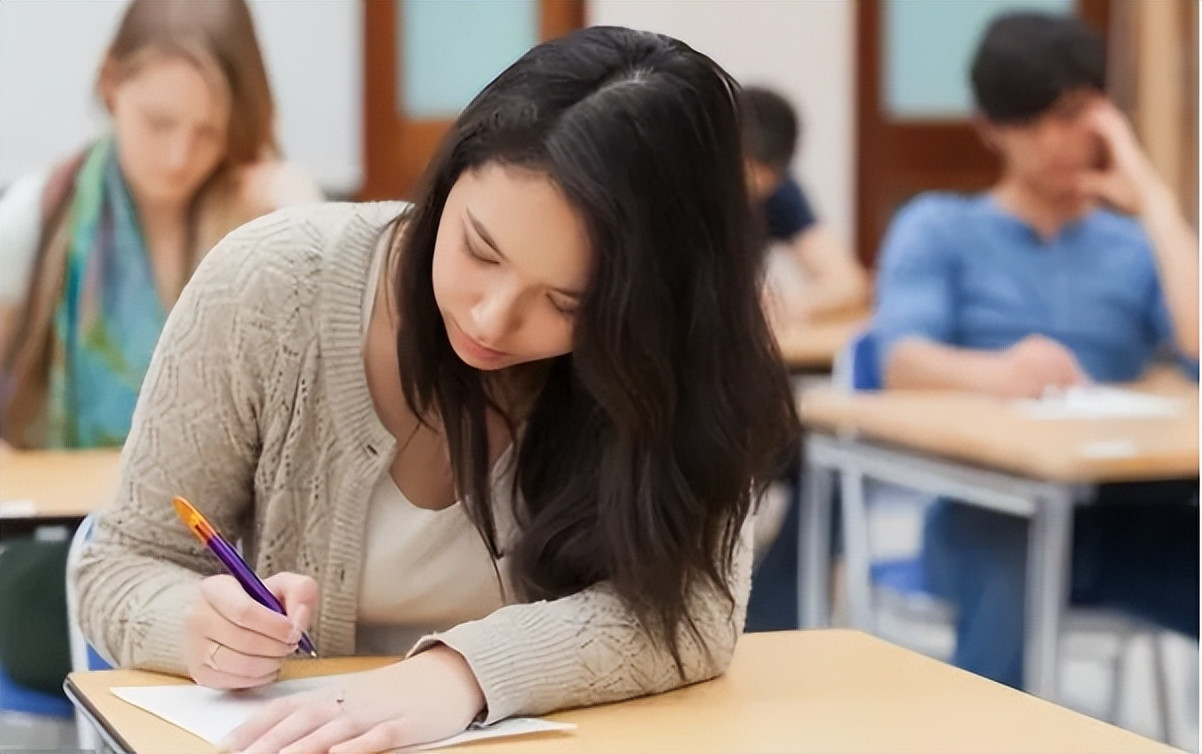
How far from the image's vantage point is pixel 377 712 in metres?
1.00

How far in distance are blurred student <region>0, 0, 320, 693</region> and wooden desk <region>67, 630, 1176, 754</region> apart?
1065mm

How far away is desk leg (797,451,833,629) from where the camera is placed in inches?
118

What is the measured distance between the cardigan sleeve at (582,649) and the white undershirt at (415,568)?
13cm

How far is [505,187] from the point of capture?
3.56 ft

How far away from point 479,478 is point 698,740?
11.2 inches

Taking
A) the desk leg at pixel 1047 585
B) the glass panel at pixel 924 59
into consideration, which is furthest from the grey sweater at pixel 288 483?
the glass panel at pixel 924 59

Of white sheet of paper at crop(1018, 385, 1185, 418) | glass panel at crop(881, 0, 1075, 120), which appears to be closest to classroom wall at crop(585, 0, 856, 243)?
glass panel at crop(881, 0, 1075, 120)

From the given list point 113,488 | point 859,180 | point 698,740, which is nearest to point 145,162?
point 113,488

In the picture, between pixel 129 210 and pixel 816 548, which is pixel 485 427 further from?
pixel 816 548

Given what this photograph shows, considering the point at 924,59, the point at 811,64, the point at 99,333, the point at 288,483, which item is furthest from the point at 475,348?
the point at 924,59

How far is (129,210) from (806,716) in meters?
1.58

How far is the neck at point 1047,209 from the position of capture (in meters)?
3.00

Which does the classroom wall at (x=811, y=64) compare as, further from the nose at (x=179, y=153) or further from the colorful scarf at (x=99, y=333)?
the colorful scarf at (x=99, y=333)

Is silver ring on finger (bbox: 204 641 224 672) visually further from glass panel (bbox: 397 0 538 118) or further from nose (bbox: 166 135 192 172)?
glass panel (bbox: 397 0 538 118)
